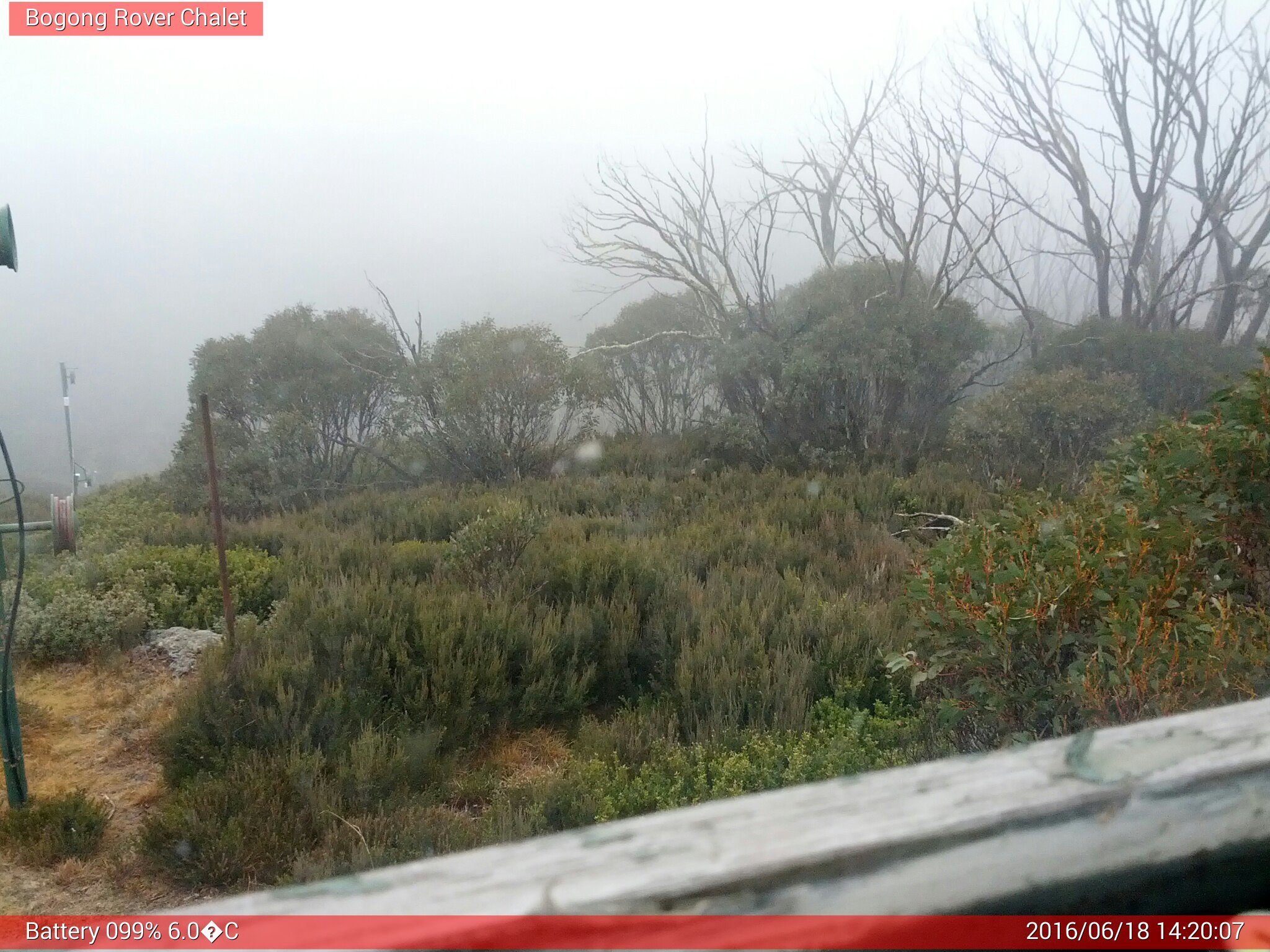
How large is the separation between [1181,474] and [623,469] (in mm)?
7865

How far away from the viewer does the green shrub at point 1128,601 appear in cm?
213

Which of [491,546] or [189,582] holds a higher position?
[491,546]

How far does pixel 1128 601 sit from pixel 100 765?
3861 millimetres

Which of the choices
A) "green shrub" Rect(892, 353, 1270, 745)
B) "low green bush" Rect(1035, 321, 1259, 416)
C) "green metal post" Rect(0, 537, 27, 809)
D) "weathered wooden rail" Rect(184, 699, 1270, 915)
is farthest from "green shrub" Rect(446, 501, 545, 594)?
"low green bush" Rect(1035, 321, 1259, 416)

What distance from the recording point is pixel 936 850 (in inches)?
24.8

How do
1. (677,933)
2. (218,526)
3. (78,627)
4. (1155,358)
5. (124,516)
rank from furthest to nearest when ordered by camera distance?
(1155,358), (124,516), (78,627), (218,526), (677,933)

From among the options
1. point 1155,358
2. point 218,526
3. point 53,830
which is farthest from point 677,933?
point 1155,358

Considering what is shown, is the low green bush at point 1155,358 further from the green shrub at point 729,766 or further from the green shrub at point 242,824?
the green shrub at point 242,824

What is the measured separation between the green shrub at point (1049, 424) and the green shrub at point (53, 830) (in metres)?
8.36

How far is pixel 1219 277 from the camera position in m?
12.7

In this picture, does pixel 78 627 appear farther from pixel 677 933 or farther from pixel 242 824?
pixel 677 933

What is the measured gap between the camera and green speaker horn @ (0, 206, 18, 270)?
8.84 ft

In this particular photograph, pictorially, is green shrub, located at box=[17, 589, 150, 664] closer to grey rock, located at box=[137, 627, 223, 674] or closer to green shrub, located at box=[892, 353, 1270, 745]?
grey rock, located at box=[137, 627, 223, 674]

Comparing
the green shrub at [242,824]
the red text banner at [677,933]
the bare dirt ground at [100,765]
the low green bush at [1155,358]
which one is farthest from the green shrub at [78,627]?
the low green bush at [1155,358]
